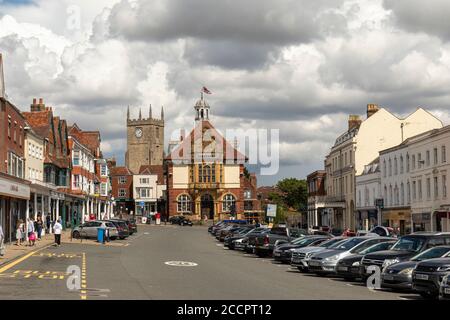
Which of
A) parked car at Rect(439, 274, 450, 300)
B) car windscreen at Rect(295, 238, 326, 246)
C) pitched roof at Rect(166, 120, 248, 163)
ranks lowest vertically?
parked car at Rect(439, 274, 450, 300)

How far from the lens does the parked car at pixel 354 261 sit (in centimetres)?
2612

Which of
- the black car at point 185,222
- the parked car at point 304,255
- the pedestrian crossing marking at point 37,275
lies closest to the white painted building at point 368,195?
the parked car at point 304,255

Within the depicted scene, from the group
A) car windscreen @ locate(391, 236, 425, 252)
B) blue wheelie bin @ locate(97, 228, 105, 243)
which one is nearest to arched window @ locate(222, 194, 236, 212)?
blue wheelie bin @ locate(97, 228, 105, 243)

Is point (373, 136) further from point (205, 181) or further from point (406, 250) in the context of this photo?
point (406, 250)

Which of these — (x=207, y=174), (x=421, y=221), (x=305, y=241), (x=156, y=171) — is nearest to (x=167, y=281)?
(x=305, y=241)

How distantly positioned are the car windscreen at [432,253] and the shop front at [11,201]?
2867cm

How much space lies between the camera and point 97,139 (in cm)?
10862

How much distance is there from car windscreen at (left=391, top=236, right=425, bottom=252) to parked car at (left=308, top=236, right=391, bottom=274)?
8.48 feet

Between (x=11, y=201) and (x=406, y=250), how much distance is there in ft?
112

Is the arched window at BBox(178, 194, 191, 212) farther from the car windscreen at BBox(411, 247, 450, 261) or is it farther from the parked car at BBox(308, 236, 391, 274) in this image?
the car windscreen at BBox(411, 247, 450, 261)

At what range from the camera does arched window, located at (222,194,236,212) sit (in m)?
129

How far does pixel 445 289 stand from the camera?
1850 cm
